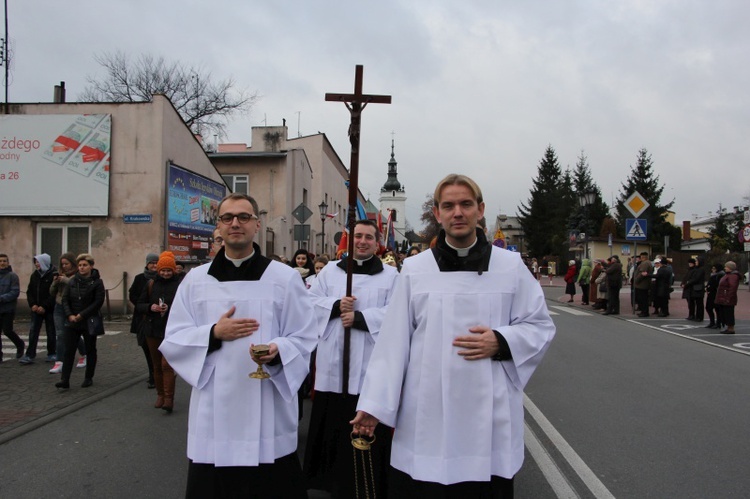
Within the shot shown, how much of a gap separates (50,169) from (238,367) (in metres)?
14.9

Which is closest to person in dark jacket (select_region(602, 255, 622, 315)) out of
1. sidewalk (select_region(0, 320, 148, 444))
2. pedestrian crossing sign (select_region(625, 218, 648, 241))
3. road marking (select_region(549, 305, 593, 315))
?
road marking (select_region(549, 305, 593, 315))

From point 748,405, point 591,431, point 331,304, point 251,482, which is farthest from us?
point 748,405

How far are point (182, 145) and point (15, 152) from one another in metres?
4.21

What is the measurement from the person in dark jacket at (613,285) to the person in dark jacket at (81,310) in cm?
1474

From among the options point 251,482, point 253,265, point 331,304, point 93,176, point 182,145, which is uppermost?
point 182,145

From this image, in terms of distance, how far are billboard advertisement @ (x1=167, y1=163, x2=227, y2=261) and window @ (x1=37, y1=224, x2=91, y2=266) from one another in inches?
87.6

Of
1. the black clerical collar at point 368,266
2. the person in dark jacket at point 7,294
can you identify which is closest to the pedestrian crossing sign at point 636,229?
the black clerical collar at point 368,266

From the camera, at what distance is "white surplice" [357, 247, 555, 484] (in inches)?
94.3

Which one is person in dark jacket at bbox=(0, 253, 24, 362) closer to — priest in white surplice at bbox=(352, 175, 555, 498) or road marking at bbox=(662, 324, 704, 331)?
priest in white surplice at bbox=(352, 175, 555, 498)

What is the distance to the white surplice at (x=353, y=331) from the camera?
14.1 feet

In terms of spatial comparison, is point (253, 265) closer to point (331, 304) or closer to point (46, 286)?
point (331, 304)

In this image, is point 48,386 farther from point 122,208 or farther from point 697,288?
point 697,288

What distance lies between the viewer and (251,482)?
9.48ft

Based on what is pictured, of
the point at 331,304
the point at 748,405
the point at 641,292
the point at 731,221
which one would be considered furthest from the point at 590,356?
the point at 731,221
